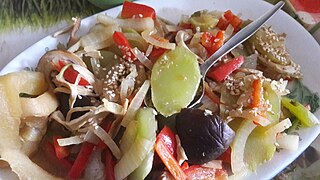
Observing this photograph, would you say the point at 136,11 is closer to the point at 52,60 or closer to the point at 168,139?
the point at 52,60

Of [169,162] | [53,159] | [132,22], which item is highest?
[132,22]

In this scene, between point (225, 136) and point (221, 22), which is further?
point (221, 22)

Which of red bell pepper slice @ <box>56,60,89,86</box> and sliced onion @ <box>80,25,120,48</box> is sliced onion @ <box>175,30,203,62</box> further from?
red bell pepper slice @ <box>56,60,89,86</box>

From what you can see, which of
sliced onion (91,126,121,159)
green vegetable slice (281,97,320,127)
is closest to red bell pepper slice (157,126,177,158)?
sliced onion (91,126,121,159)

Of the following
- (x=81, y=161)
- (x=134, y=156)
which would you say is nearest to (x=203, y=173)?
(x=134, y=156)

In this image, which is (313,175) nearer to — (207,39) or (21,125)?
(207,39)

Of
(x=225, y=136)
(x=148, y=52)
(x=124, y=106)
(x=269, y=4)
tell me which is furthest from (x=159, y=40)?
(x=269, y=4)

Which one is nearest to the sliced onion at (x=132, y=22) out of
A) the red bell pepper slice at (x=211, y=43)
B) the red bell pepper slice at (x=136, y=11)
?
the red bell pepper slice at (x=136, y=11)
